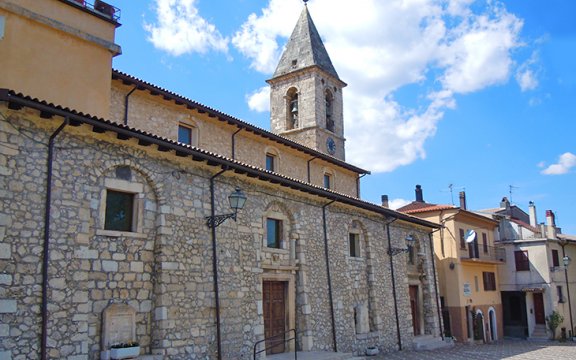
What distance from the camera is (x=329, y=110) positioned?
31453 millimetres

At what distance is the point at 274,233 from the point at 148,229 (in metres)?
5.29

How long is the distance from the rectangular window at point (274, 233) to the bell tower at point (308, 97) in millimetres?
12437

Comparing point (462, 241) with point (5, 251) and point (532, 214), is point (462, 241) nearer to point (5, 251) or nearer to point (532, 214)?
point (532, 214)

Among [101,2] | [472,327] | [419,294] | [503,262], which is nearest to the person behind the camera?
[101,2]

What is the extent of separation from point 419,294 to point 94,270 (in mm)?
18470

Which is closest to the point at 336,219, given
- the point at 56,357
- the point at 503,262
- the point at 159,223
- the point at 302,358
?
the point at 302,358

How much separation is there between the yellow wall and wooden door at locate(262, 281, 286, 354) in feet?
23.3

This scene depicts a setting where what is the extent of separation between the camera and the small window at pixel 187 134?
1881 cm

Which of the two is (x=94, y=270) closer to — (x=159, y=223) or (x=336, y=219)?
(x=159, y=223)

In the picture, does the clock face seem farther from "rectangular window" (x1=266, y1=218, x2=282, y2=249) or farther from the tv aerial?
"rectangular window" (x1=266, y1=218, x2=282, y2=249)

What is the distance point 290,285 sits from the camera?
1689 centimetres

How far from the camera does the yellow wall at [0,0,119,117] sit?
12562 millimetres

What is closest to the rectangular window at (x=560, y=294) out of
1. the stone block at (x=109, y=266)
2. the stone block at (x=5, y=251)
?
the stone block at (x=109, y=266)

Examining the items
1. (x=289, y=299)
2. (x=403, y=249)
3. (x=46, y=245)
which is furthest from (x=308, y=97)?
(x=46, y=245)
